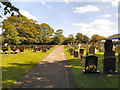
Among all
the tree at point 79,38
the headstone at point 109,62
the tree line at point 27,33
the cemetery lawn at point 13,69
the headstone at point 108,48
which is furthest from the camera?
the tree at point 79,38

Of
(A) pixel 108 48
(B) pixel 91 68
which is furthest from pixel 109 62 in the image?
(B) pixel 91 68

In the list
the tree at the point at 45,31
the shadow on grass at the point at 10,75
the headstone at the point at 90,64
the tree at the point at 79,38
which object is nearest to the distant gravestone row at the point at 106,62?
the headstone at the point at 90,64

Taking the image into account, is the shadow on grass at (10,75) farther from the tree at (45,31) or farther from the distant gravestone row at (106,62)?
the tree at (45,31)

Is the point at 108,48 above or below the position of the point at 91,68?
above

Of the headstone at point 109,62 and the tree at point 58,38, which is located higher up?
the tree at point 58,38

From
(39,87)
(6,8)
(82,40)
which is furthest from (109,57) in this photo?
(82,40)

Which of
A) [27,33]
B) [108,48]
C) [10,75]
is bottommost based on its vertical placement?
[10,75]

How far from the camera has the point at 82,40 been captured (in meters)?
A: 83.6

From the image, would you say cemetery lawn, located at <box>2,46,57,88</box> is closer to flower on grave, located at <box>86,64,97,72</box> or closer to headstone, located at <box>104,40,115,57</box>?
flower on grave, located at <box>86,64,97,72</box>

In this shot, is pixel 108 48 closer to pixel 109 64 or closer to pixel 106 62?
pixel 106 62

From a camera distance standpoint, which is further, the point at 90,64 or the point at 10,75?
the point at 90,64

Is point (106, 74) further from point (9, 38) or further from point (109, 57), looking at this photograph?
point (9, 38)

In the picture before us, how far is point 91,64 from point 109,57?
1.62 m

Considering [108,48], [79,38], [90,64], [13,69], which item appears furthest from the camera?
[79,38]
